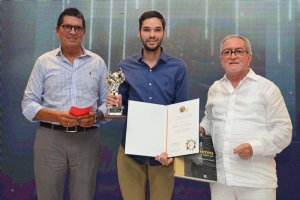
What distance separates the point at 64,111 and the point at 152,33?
79 cm

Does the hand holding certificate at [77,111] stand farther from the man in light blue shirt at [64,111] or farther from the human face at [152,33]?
the human face at [152,33]

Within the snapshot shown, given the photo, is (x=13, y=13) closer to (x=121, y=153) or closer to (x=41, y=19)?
(x=41, y=19)

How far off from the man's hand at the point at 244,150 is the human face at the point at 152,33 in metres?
0.82

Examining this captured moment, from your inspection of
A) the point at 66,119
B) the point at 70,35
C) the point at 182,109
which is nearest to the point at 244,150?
the point at 182,109

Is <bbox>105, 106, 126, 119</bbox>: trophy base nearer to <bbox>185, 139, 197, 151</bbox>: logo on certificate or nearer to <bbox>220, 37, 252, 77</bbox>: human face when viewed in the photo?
<bbox>185, 139, 197, 151</bbox>: logo on certificate

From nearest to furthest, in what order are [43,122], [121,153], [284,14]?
[121,153] → [43,122] → [284,14]

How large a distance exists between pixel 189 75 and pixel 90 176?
61.2 inches

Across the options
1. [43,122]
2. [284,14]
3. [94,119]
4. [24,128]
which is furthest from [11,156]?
[284,14]

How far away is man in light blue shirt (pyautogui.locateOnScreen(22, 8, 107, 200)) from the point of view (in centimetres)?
211

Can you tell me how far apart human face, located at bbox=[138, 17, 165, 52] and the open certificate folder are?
0.40 meters

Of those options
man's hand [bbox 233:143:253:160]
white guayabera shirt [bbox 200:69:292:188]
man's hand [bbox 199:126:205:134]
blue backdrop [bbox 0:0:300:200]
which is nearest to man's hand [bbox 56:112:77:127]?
man's hand [bbox 199:126:205:134]

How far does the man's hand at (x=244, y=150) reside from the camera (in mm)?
1607

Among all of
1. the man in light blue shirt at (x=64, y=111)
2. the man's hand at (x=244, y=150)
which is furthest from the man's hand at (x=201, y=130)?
the man in light blue shirt at (x=64, y=111)

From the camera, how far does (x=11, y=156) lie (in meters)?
3.24
